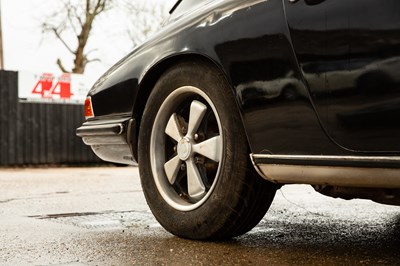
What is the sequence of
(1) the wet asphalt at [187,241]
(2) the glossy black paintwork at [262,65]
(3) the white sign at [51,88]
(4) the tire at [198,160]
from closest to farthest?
(2) the glossy black paintwork at [262,65] < (1) the wet asphalt at [187,241] < (4) the tire at [198,160] < (3) the white sign at [51,88]

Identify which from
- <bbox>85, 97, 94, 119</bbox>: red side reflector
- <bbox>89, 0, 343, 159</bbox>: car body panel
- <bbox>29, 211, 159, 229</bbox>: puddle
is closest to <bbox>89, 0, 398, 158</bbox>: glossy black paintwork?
<bbox>89, 0, 343, 159</bbox>: car body panel

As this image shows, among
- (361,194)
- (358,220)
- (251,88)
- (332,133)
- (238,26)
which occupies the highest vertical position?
(238,26)

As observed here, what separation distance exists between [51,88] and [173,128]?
506 inches

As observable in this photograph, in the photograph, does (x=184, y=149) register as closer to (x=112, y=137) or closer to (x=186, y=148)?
(x=186, y=148)

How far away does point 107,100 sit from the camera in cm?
324

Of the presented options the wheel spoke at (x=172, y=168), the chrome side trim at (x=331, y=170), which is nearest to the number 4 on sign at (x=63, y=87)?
the wheel spoke at (x=172, y=168)

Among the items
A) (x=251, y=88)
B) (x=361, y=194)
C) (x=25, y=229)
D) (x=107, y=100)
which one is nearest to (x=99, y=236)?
(x=25, y=229)

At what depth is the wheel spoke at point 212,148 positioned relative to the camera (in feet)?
8.48

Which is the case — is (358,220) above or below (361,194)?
below

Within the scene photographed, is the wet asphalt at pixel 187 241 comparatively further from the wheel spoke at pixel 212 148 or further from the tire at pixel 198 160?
the wheel spoke at pixel 212 148

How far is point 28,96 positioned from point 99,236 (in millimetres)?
12140

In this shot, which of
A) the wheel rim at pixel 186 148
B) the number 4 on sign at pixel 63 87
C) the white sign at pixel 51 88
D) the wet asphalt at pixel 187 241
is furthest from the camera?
the number 4 on sign at pixel 63 87

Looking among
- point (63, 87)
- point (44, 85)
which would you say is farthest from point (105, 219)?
point (63, 87)

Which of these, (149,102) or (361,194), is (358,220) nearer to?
(361,194)
